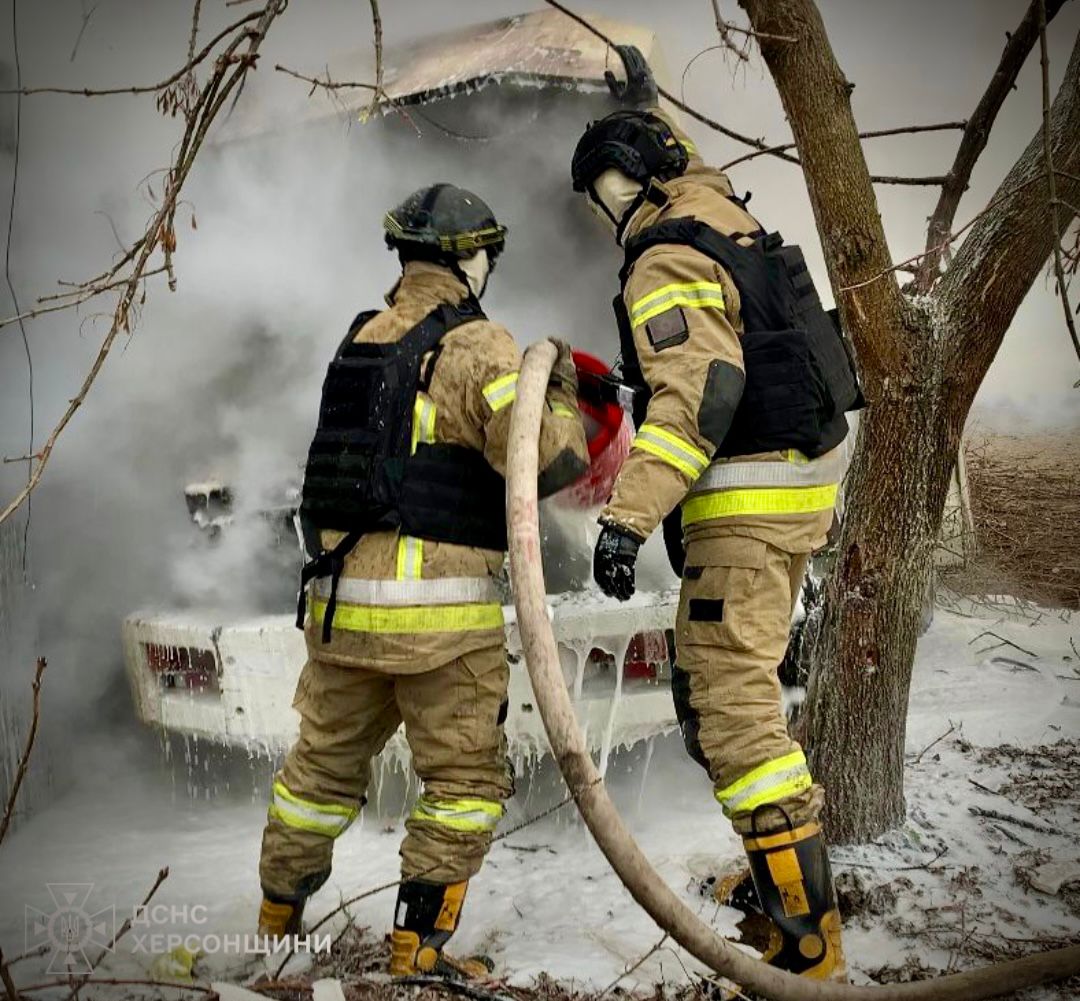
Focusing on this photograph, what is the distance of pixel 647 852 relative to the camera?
3.11 metres

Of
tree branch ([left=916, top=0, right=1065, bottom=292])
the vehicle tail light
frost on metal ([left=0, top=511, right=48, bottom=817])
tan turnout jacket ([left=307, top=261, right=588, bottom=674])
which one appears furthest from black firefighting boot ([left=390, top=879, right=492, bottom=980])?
tree branch ([left=916, top=0, right=1065, bottom=292])

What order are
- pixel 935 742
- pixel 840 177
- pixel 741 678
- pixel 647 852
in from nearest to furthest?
pixel 741 678
pixel 840 177
pixel 647 852
pixel 935 742

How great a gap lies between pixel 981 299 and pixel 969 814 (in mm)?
1699

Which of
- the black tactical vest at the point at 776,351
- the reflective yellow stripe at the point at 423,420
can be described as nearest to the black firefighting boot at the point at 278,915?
the reflective yellow stripe at the point at 423,420

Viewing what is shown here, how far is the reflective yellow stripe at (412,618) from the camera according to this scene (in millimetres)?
2340

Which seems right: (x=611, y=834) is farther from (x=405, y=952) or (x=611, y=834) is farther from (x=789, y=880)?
(x=405, y=952)

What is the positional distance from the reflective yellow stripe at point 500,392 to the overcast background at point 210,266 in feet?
5.18

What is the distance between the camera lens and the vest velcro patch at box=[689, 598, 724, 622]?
231cm

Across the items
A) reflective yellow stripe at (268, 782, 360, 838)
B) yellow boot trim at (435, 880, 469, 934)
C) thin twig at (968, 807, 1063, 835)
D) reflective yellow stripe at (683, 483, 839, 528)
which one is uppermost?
reflective yellow stripe at (683, 483, 839, 528)

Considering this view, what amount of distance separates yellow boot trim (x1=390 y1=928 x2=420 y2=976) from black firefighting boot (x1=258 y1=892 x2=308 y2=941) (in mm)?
324

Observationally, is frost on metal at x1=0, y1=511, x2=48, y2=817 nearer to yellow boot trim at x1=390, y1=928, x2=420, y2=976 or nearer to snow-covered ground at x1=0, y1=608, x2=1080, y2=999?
snow-covered ground at x1=0, y1=608, x2=1080, y2=999

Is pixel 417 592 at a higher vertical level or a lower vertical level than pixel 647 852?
higher

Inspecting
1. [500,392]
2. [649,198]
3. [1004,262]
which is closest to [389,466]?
[500,392]

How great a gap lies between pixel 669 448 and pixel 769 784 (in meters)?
0.82
